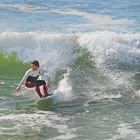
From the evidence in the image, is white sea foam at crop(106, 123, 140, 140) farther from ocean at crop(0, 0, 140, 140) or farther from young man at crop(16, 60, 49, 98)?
young man at crop(16, 60, 49, 98)

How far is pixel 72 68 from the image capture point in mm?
16656

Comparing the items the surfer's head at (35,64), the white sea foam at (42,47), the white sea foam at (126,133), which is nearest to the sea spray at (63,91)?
the surfer's head at (35,64)

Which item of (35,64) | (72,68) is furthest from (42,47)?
(35,64)

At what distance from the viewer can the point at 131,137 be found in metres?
9.56

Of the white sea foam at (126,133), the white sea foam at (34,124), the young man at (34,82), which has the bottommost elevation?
the white sea foam at (126,133)

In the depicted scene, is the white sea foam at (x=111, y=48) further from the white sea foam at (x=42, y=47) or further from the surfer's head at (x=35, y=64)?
the surfer's head at (x=35, y=64)

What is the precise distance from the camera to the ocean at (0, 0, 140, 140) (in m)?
10.4

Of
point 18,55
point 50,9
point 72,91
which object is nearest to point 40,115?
point 72,91

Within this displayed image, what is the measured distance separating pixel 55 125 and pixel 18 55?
8185 millimetres

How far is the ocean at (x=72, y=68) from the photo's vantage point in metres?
10.4

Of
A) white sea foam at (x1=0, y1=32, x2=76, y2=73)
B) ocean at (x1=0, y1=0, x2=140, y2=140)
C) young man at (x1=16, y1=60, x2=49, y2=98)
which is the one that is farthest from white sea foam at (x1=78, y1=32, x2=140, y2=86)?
young man at (x1=16, y1=60, x2=49, y2=98)

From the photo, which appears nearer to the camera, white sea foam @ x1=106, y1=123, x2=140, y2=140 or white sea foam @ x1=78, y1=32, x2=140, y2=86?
white sea foam @ x1=106, y1=123, x2=140, y2=140

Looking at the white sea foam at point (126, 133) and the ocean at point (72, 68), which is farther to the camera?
the ocean at point (72, 68)

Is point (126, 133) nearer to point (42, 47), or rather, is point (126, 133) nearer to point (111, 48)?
point (111, 48)
